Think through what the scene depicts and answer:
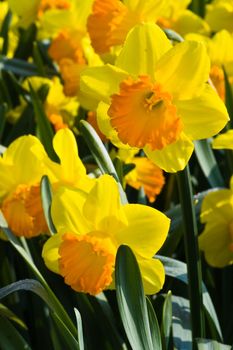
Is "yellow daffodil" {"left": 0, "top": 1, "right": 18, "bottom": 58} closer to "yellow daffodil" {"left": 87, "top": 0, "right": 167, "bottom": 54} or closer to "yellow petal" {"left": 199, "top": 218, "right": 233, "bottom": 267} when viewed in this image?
"yellow daffodil" {"left": 87, "top": 0, "right": 167, "bottom": 54}

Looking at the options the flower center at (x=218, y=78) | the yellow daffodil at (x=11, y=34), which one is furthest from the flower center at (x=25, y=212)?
the yellow daffodil at (x=11, y=34)

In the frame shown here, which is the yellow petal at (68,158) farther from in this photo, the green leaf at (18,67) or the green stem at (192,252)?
the green leaf at (18,67)

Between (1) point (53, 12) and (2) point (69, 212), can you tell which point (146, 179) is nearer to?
(2) point (69, 212)

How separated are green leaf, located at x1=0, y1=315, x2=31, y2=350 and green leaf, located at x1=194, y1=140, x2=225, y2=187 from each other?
2.37 feet

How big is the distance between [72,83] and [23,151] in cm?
63

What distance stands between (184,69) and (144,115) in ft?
0.36

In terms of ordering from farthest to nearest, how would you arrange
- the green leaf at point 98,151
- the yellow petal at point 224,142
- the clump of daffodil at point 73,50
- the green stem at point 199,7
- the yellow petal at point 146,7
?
1. the green stem at point 199,7
2. the clump of daffodil at point 73,50
3. the yellow petal at point 146,7
4. the green leaf at point 98,151
5. the yellow petal at point 224,142

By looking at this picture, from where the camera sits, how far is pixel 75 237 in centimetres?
137

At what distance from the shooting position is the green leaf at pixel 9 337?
1562 mm

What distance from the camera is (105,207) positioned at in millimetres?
1387

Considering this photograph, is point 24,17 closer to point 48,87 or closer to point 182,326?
point 48,87

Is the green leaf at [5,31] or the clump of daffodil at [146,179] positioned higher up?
the green leaf at [5,31]

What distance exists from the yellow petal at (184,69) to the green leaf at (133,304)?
1.04 feet

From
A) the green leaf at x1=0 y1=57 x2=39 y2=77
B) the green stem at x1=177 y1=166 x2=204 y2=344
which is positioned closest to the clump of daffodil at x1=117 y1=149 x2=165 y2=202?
the green stem at x1=177 y1=166 x2=204 y2=344
